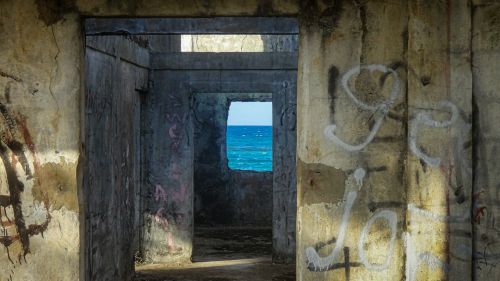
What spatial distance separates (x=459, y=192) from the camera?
4.71m

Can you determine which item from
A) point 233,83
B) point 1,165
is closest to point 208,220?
point 233,83

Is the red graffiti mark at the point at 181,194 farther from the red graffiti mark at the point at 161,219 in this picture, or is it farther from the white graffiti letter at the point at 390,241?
the white graffiti letter at the point at 390,241

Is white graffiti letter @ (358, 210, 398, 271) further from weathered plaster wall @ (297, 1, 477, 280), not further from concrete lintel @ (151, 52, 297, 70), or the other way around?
concrete lintel @ (151, 52, 297, 70)

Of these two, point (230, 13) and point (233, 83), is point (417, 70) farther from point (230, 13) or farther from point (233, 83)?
point (233, 83)

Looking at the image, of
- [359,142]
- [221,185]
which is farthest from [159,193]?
Result: [359,142]

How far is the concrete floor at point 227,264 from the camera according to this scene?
10.1m

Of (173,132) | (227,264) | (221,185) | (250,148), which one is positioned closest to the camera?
(173,132)

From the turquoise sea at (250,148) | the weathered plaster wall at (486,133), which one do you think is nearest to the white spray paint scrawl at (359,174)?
the weathered plaster wall at (486,133)

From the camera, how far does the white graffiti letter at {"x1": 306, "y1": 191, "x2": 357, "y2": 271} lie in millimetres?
4801

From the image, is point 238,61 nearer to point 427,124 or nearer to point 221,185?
point 221,185

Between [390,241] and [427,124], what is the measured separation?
86 centimetres

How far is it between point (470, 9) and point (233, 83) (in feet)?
22.4

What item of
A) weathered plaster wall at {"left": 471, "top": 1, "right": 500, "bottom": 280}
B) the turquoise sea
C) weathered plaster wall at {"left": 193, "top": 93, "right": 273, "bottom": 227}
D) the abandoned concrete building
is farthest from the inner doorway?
the turquoise sea

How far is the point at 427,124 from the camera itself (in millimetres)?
4734
